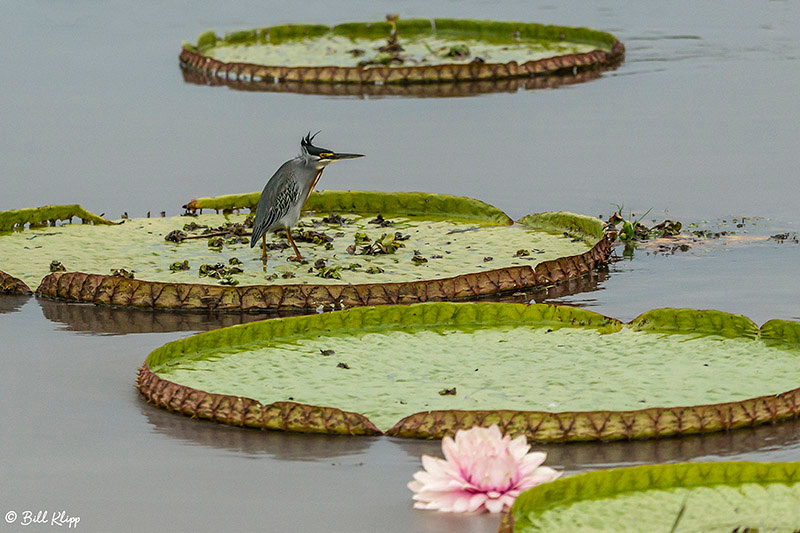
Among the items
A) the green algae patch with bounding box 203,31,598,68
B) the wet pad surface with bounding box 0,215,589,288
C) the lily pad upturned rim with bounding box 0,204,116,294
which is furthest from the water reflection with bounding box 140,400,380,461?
the green algae patch with bounding box 203,31,598,68

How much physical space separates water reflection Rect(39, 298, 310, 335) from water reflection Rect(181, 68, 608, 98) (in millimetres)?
7681

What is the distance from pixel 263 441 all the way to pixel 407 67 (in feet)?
34.4

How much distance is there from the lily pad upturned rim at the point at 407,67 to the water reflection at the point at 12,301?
316 inches

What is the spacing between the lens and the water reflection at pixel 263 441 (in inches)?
224

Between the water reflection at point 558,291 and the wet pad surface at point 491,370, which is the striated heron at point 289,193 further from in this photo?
the wet pad surface at point 491,370

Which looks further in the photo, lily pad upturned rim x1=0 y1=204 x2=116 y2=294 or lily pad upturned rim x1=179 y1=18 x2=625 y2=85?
lily pad upturned rim x1=179 y1=18 x2=625 y2=85

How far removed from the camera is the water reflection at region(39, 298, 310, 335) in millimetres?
7766

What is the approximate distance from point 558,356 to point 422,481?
179cm

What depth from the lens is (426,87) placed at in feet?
51.8

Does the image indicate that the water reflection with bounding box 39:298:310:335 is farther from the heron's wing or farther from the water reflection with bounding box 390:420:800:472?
the water reflection with bounding box 390:420:800:472

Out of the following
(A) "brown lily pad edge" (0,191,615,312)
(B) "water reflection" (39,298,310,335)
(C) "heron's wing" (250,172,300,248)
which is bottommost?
(B) "water reflection" (39,298,310,335)

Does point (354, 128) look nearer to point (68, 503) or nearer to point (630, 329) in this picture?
point (630, 329)

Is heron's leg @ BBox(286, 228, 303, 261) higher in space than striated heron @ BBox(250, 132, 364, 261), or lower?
lower

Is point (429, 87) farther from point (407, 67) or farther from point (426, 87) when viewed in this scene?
point (407, 67)
